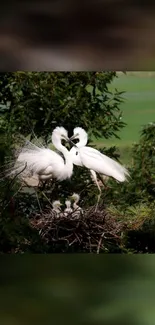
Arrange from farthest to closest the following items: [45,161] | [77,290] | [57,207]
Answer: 1. [57,207]
2. [45,161]
3. [77,290]

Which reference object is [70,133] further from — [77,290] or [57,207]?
[77,290]

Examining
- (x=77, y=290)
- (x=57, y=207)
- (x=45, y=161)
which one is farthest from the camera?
(x=57, y=207)

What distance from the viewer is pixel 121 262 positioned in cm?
223

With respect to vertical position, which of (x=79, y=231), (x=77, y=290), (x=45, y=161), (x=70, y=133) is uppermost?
(x=70, y=133)

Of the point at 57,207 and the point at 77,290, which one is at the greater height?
the point at 57,207

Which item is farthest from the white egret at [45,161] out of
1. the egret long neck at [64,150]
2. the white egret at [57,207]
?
the white egret at [57,207]

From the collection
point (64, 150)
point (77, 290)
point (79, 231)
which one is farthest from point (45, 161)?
point (77, 290)

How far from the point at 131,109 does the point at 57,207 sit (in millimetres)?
428

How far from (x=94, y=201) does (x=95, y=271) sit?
380mm

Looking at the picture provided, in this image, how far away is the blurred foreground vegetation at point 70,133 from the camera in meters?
2.38

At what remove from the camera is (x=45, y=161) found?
2.28 m

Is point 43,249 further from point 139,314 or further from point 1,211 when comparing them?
point 139,314

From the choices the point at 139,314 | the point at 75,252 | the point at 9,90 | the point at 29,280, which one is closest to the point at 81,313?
the point at 139,314
